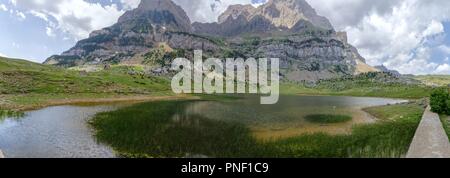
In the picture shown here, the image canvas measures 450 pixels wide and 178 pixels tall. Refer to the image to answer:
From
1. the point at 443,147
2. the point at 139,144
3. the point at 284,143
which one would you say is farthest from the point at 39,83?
the point at 443,147

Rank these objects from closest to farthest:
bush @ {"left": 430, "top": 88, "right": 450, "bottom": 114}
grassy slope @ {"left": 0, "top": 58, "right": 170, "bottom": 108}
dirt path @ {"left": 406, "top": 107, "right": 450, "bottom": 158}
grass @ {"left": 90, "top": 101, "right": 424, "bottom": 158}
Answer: dirt path @ {"left": 406, "top": 107, "right": 450, "bottom": 158}, grass @ {"left": 90, "top": 101, "right": 424, "bottom": 158}, bush @ {"left": 430, "top": 88, "right": 450, "bottom": 114}, grassy slope @ {"left": 0, "top": 58, "right": 170, "bottom": 108}

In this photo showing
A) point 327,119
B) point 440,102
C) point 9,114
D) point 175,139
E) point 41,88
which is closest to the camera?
point 175,139

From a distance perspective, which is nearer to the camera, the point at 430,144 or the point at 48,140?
the point at 430,144

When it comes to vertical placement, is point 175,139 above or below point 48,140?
below

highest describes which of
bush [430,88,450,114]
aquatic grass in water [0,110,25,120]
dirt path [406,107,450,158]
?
bush [430,88,450,114]

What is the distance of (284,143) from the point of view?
149ft

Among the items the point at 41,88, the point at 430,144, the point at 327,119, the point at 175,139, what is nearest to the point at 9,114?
the point at 175,139

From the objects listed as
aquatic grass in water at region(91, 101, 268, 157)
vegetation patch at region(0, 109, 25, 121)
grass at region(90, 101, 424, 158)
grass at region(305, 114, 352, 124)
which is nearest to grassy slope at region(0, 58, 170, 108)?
vegetation patch at region(0, 109, 25, 121)

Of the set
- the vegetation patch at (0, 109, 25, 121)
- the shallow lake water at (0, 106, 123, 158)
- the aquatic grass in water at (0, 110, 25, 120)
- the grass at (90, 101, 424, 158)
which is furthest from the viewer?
the vegetation patch at (0, 109, 25, 121)

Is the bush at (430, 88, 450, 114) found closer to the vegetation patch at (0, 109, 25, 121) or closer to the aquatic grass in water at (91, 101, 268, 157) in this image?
the aquatic grass in water at (91, 101, 268, 157)

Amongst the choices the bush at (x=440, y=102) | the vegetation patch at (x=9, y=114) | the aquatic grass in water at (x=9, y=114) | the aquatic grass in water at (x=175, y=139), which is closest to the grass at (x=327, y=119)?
the bush at (x=440, y=102)

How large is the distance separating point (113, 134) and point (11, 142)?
1266 centimetres

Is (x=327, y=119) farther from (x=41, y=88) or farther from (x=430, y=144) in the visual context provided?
(x=41, y=88)
